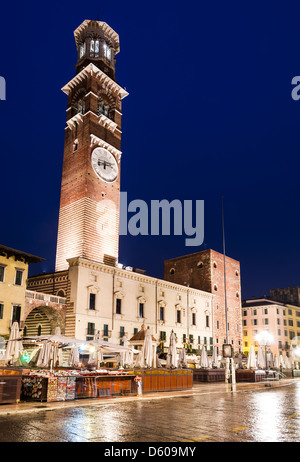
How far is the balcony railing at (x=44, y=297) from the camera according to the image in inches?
1320

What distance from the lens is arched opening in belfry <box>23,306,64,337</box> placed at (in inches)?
1431

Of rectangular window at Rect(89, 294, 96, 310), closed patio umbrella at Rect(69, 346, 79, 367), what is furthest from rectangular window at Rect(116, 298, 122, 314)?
closed patio umbrella at Rect(69, 346, 79, 367)

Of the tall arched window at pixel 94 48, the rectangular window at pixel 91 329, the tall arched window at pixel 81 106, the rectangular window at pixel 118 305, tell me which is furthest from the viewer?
the tall arched window at pixel 94 48

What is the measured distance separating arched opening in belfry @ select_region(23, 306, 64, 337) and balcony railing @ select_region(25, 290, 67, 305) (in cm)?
86

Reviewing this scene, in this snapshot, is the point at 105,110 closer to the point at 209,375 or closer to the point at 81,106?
the point at 81,106

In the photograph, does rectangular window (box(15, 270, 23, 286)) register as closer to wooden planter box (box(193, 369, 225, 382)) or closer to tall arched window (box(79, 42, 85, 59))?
wooden planter box (box(193, 369, 225, 382))

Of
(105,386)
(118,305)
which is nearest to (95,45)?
(118,305)

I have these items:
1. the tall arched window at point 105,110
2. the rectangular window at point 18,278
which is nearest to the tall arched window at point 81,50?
the tall arched window at point 105,110

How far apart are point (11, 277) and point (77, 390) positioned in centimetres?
1742

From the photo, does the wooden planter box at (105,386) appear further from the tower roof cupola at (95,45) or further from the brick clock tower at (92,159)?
the tower roof cupola at (95,45)

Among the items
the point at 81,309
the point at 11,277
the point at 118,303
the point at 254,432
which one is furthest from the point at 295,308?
the point at 254,432

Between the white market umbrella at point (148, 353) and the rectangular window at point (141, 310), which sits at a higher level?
the rectangular window at point (141, 310)

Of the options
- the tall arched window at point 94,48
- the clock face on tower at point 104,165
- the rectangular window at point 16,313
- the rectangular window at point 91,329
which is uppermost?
the tall arched window at point 94,48

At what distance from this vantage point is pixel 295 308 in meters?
78.3
